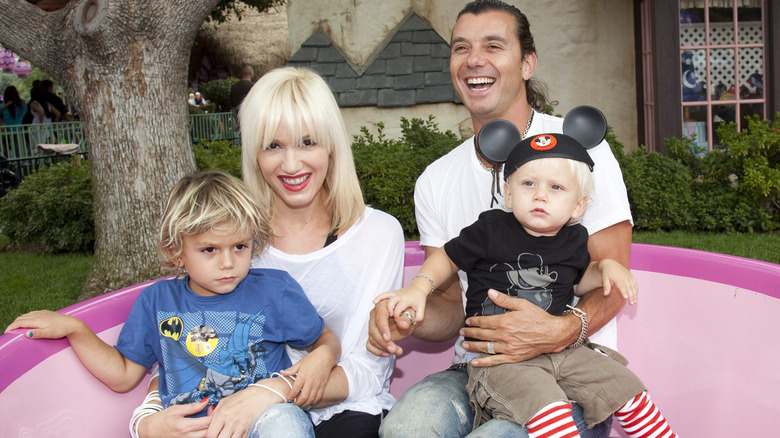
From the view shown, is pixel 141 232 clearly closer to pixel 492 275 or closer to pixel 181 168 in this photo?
pixel 181 168

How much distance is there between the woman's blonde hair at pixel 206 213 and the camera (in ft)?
6.99

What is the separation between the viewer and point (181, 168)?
500cm

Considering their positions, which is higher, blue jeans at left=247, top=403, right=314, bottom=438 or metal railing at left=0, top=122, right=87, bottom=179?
metal railing at left=0, top=122, right=87, bottom=179

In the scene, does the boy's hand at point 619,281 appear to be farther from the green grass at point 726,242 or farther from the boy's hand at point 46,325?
the green grass at point 726,242

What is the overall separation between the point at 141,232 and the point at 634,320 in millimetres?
3725

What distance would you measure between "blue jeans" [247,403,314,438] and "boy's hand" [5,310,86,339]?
683 mm

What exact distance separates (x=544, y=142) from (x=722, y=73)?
7.24 meters

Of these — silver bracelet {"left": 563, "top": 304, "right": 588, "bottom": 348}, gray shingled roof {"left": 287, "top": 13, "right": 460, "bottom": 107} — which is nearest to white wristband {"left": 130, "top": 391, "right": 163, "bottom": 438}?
silver bracelet {"left": 563, "top": 304, "right": 588, "bottom": 348}

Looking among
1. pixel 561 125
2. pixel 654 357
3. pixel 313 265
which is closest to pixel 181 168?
pixel 313 265

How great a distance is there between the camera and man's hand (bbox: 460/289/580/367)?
2104mm

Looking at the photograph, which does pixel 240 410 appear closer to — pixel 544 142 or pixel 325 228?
pixel 325 228

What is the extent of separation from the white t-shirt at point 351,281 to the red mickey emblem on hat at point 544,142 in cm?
66

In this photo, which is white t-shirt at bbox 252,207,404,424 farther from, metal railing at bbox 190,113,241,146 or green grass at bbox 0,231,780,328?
metal railing at bbox 190,113,241,146

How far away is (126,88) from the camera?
4.68 metres
